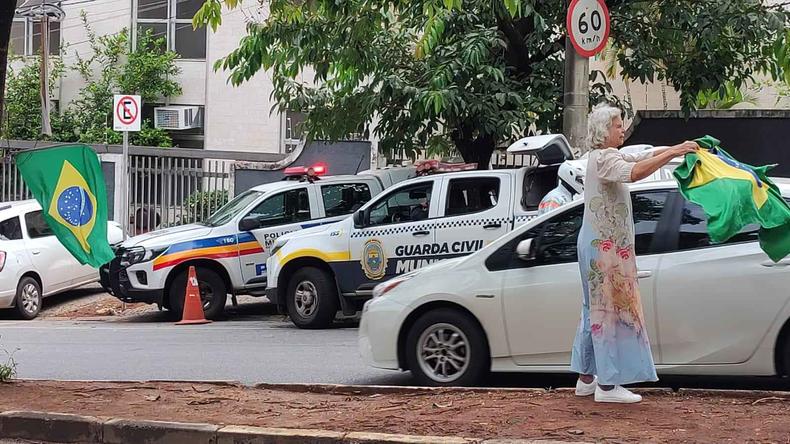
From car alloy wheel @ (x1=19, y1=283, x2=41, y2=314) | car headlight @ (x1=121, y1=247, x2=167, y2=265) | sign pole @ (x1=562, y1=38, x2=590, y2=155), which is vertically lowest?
car alloy wheel @ (x1=19, y1=283, x2=41, y2=314)

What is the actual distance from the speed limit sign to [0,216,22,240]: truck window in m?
9.41

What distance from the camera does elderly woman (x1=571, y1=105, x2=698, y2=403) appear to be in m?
6.13

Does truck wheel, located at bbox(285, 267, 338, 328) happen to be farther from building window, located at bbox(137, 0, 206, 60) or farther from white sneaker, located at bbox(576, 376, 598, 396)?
building window, located at bbox(137, 0, 206, 60)

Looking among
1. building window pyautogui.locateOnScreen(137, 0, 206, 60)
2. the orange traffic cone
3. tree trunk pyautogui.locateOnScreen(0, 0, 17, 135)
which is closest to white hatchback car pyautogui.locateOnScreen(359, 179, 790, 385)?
tree trunk pyautogui.locateOnScreen(0, 0, 17, 135)

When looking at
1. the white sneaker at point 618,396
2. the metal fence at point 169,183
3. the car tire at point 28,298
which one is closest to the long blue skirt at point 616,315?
the white sneaker at point 618,396

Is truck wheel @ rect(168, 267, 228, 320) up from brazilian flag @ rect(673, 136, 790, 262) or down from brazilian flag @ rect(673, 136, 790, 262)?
down

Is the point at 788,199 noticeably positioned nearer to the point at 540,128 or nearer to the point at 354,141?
the point at 540,128

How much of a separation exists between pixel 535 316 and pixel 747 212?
1.91 meters

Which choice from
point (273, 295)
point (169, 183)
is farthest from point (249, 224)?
point (169, 183)

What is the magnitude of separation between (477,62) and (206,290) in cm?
494

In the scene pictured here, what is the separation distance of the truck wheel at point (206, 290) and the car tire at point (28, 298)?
2758 mm

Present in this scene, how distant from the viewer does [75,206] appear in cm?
801

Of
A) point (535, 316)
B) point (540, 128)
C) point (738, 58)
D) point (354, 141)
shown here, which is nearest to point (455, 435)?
point (535, 316)

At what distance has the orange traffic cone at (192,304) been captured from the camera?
1403cm
